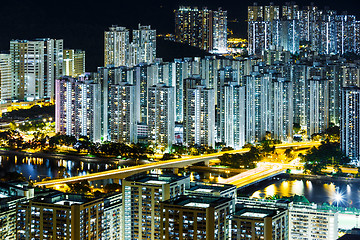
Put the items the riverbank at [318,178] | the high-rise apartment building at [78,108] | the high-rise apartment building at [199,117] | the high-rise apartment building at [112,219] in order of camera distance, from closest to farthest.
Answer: the high-rise apartment building at [112,219], the riverbank at [318,178], the high-rise apartment building at [199,117], the high-rise apartment building at [78,108]

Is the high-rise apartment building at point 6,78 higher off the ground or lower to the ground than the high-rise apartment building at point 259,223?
higher

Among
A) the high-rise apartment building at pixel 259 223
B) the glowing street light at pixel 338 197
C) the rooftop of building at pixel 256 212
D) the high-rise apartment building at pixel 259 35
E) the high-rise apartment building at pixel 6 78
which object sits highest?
the high-rise apartment building at pixel 259 35

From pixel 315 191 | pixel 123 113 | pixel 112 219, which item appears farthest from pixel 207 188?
pixel 123 113

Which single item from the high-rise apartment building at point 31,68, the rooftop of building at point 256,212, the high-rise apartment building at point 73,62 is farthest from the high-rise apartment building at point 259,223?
the high-rise apartment building at point 73,62

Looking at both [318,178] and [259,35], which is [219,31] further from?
[318,178]

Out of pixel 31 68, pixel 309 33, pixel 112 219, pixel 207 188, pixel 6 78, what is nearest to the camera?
pixel 112 219

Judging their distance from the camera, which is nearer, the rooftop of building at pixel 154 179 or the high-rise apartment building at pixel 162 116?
the rooftop of building at pixel 154 179

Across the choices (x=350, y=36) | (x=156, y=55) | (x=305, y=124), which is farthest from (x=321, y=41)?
(x=305, y=124)

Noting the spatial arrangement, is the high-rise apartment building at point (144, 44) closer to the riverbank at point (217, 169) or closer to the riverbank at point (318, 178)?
the riverbank at point (217, 169)
